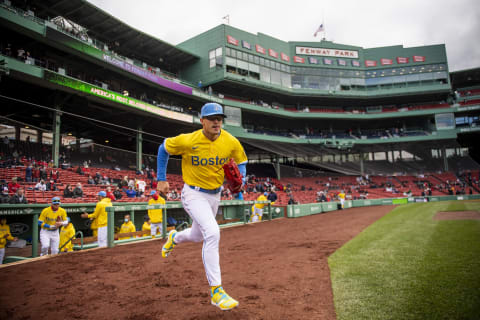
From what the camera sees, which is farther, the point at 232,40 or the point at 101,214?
the point at 232,40

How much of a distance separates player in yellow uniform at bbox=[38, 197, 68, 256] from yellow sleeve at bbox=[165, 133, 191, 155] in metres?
5.75

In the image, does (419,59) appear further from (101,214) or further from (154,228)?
→ (101,214)

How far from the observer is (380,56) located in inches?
1956

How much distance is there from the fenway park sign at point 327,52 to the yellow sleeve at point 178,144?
4604 cm

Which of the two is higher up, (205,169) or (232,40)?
(232,40)

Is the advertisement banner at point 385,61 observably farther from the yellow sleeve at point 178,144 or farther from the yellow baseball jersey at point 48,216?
the yellow sleeve at point 178,144

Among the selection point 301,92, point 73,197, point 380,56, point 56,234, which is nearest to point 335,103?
point 301,92

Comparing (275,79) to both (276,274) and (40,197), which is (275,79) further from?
(276,274)

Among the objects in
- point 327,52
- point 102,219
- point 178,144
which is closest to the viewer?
point 178,144

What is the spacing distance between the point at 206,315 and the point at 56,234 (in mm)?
7161

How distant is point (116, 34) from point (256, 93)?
19.2 m

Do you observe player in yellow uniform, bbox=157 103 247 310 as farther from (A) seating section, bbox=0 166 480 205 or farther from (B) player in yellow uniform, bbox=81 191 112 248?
(A) seating section, bbox=0 166 480 205

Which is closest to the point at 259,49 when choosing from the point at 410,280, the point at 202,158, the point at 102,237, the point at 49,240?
the point at 102,237

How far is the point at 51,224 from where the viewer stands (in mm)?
8336
